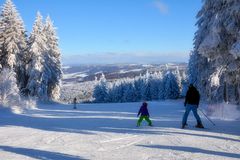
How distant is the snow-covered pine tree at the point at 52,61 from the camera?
2295 inches

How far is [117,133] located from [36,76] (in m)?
41.3

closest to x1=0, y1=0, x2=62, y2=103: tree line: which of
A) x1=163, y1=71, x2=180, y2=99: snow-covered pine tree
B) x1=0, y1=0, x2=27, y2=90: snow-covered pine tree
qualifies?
x1=0, y1=0, x2=27, y2=90: snow-covered pine tree

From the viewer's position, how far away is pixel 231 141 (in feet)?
41.5

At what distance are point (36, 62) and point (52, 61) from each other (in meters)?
4.85

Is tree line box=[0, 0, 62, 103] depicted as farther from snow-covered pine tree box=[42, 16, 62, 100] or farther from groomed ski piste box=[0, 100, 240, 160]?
groomed ski piste box=[0, 100, 240, 160]

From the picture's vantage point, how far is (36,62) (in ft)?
177

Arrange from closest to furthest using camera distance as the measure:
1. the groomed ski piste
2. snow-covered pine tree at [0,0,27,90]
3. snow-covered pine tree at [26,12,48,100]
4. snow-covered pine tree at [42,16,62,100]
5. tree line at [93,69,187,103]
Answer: the groomed ski piste < snow-covered pine tree at [0,0,27,90] < snow-covered pine tree at [26,12,48,100] < snow-covered pine tree at [42,16,62,100] < tree line at [93,69,187,103]

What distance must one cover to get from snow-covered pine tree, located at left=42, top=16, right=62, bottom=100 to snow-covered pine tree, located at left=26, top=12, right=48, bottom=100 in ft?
6.55

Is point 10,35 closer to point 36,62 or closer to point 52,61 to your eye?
point 36,62

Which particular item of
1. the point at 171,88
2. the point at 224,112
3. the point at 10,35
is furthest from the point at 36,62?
the point at 171,88

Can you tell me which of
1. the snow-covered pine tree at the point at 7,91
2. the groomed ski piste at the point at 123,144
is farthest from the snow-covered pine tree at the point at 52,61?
the groomed ski piste at the point at 123,144

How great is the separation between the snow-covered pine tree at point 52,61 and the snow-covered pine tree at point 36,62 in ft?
6.55

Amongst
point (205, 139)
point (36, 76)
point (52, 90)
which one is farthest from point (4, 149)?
point (52, 90)

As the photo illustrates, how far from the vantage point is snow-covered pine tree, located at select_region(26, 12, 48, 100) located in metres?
54.1
